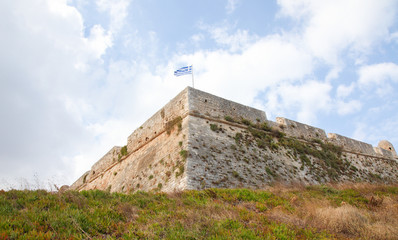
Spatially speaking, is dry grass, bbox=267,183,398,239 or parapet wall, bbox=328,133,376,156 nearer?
dry grass, bbox=267,183,398,239

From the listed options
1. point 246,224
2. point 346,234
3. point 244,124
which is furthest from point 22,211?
point 244,124

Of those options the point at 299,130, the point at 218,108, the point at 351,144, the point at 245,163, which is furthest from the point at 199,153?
the point at 351,144

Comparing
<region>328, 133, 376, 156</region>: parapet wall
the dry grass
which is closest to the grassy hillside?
the dry grass

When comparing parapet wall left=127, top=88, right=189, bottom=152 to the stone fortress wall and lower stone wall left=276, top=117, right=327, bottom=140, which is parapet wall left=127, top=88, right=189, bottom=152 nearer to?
the stone fortress wall

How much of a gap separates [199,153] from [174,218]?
5372 mm

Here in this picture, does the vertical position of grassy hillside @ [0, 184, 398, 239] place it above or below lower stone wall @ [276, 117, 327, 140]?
below

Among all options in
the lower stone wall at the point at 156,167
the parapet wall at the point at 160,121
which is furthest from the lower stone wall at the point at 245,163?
the parapet wall at the point at 160,121

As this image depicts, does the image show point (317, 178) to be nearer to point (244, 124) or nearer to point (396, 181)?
point (244, 124)

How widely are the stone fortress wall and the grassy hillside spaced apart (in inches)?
117

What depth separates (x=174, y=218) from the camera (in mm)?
5352

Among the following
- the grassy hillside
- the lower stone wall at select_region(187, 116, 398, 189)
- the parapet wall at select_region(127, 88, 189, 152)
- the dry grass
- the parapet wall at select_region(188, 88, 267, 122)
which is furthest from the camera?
the parapet wall at select_region(127, 88, 189, 152)

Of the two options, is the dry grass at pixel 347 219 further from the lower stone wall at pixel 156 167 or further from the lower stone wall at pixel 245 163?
the lower stone wall at pixel 156 167

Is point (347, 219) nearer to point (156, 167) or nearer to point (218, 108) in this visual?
point (156, 167)

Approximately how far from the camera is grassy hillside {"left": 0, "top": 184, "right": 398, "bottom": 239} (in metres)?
4.51
